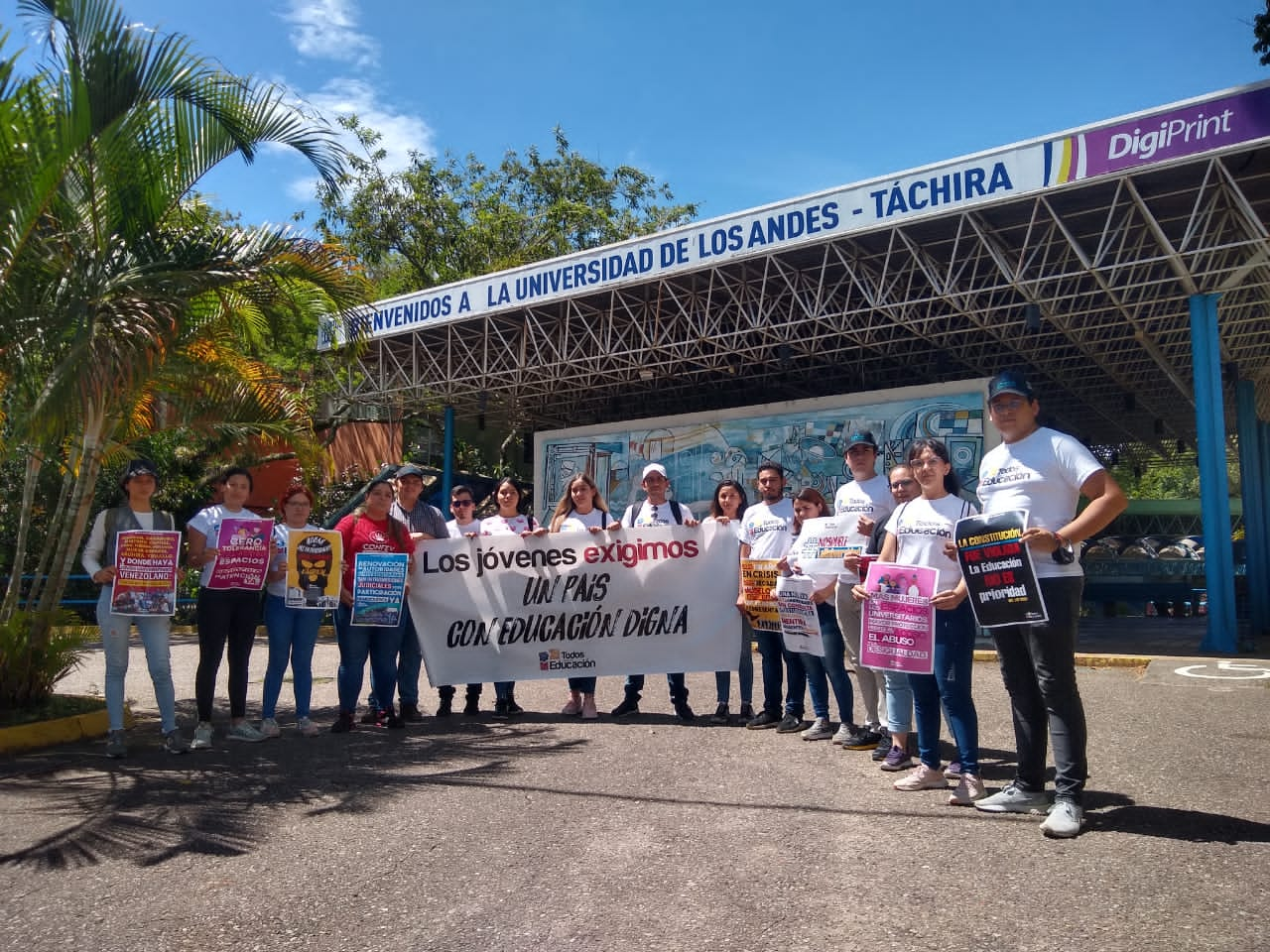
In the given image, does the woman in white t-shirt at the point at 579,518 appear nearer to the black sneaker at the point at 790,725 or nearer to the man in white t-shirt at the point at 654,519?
the man in white t-shirt at the point at 654,519

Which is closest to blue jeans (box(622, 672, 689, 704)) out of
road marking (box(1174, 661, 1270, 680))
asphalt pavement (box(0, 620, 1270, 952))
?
asphalt pavement (box(0, 620, 1270, 952))

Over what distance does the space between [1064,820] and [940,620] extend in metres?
1.11

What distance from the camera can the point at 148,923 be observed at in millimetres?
3365

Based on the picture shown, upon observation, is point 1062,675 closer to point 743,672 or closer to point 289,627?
point 743,672

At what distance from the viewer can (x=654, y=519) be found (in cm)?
759

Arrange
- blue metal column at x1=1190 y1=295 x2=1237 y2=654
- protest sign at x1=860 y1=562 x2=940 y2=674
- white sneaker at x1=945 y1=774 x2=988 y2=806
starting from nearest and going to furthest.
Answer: white sneaker at x1=945 y1=774 x2=988 y2=806 < protest sign at x1=860 y1=562 x2=940 y2=674 < blue metal column at x1=1190 y1=295 x2=1237 y2=654

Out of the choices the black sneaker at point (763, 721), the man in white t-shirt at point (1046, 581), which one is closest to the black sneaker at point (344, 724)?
the black sneaker at point (763, 721)

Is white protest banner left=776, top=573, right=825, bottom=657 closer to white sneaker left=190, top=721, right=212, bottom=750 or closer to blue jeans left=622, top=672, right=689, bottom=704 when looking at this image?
blue jeans left=622, top=672, right=689, bottom=704

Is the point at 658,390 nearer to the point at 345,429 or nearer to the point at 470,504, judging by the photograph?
the point at 345,429

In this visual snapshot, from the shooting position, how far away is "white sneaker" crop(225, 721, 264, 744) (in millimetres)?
6484

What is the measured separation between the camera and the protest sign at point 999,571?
424 centimetres

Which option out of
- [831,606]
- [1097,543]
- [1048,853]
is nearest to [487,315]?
[831,606]

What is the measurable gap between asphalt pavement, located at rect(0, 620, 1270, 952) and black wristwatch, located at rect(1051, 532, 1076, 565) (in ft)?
3.83

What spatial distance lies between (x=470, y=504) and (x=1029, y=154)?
853cm
